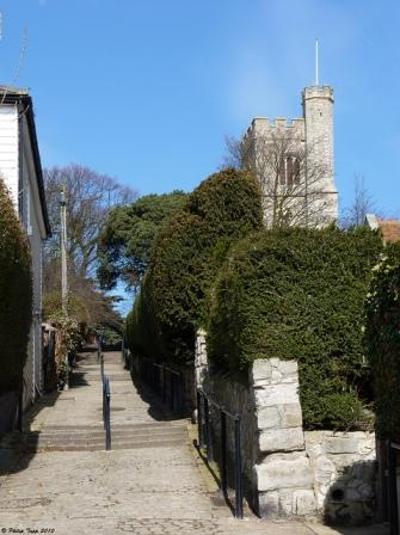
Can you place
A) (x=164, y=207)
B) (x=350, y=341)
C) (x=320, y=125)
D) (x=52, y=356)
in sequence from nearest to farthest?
(x=350, y=341), (x=52, y=356), (x=164, y=207), (x=320, y=125)

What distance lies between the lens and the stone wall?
24.5 feet

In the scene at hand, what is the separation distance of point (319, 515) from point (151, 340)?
11.8 metres

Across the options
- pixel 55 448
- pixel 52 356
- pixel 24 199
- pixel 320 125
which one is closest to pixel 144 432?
pixel 55 448

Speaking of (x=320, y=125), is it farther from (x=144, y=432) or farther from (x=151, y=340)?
(x=144, y=432)

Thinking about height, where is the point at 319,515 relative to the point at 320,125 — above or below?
below

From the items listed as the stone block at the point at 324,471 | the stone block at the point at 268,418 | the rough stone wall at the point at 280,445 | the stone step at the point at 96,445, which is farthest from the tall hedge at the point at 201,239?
the stone block at the point at 324,471

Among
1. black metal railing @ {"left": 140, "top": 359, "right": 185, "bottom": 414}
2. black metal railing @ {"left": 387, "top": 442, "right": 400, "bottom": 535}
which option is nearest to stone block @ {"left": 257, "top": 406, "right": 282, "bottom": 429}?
black metal railing @ {"left": 387, "top": 442, "right": 400, "bottom": 535}

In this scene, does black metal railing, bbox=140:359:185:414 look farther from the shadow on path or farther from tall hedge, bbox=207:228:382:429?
tall hedge, bbox=207:228:382:429

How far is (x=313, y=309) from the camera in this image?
8.06 metres

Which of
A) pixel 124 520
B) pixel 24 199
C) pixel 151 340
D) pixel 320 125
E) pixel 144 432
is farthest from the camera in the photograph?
pixel 320 125

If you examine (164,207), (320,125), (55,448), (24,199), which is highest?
(320,125)

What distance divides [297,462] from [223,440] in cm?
166

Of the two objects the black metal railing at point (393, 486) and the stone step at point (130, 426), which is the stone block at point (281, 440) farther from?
the stone step at point (130, 426)

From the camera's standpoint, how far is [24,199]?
16875mm
